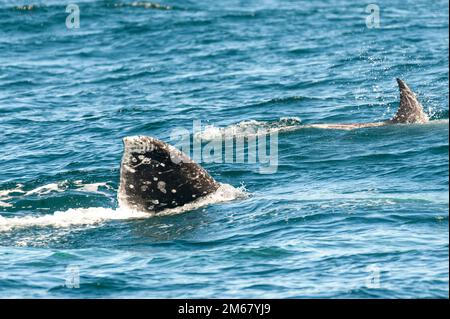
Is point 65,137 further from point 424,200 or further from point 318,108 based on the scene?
point 424,200

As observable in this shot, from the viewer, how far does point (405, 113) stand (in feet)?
92.7

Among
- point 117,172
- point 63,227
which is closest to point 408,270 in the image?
point 63,227

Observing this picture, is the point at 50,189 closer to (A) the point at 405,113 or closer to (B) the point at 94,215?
(B) the point at 94,215

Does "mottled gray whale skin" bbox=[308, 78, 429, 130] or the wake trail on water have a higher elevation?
"mottled gray whale skin" bbox=[308, 78, 429, 130]

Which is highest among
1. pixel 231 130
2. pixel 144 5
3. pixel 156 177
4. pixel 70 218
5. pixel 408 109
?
pixel 144 5

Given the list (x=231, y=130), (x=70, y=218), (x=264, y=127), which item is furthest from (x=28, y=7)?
(x=70, y=218)

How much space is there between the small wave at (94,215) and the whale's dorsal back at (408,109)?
7.08 metres

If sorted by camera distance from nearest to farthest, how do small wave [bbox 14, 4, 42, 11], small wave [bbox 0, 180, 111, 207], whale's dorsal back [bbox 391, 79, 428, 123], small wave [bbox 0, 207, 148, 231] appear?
1. small wave [bbox 0, 207, 148, 231]
2. small wave [bbox 0, 180, 111, 207]
3. whale's dorsal back [bbox 391, 79, 428, 123]
4. small wave [bbox 14, 4, 42, 11]

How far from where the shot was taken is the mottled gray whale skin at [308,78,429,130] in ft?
92.4

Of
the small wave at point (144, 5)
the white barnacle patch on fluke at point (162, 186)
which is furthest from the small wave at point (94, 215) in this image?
the small wave at point (144, 5)

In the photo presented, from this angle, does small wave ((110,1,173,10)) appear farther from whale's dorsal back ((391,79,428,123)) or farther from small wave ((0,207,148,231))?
small wave ((0,207,148,231))

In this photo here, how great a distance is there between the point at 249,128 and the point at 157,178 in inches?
390

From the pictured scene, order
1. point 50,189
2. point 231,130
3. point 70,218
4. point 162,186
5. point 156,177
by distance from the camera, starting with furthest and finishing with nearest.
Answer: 1. point 231,130
2. point 50,189
3. point 70,218
4. point 162,186
5. point 156,177

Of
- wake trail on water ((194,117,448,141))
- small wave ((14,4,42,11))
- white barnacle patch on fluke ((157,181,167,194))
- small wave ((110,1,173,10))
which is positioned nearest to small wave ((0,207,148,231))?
white barnacle patch on fluke ((157,181,167,194))
